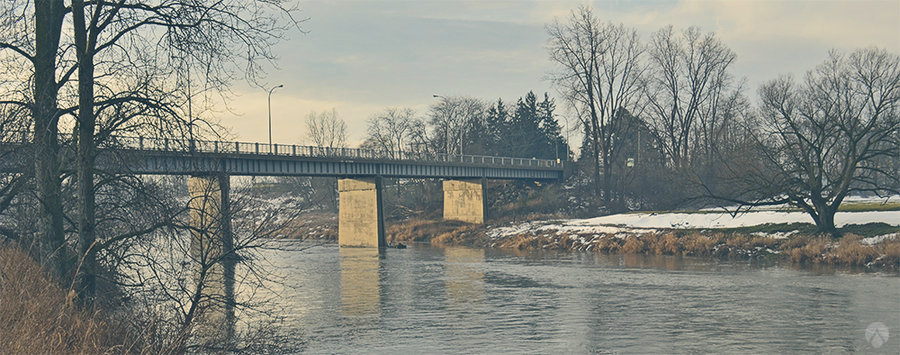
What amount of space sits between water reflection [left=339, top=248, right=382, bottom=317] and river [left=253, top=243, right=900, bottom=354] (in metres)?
0.08

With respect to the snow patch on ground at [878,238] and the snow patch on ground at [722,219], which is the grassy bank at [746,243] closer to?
the snow patch on ground at [878,238]

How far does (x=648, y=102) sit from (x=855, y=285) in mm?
55318

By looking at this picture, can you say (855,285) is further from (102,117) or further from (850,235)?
(102,117)

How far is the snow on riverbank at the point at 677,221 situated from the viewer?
1754 inches

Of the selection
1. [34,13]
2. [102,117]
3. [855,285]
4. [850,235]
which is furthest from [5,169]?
[850,235]

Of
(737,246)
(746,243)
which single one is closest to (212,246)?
(737,246)

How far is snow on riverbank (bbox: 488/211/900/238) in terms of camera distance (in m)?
44.6

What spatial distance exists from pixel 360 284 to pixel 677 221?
2915 cm

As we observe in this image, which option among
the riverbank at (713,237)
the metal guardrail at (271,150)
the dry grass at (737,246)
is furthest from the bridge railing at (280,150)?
the dry grass at (737,246)

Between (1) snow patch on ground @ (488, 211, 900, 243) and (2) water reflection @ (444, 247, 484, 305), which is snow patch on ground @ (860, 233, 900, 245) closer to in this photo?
(1) snow patch on ground @ (488, 211, 900, 243)

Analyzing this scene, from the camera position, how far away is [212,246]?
16.2 m

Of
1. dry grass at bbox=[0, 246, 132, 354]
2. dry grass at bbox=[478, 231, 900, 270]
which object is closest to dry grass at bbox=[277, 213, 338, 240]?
dry grass at bbox=[478, 231, 900, 270]

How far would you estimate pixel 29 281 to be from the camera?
15180 mm

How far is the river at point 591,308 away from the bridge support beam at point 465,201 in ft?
130
